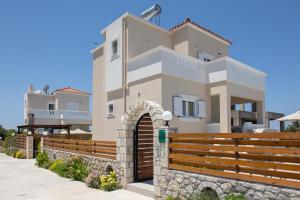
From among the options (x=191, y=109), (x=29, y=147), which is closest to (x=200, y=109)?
(x=191, y=109)

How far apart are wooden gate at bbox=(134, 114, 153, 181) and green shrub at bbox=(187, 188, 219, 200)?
3.47 m

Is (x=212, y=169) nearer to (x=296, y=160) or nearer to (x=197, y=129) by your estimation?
(x=296, y=160)

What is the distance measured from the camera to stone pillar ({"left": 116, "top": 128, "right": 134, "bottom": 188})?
10.6 metres

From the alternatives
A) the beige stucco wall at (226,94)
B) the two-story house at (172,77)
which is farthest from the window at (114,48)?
the beige stucco wall at (226,94)

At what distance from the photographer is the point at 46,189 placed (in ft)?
36.7

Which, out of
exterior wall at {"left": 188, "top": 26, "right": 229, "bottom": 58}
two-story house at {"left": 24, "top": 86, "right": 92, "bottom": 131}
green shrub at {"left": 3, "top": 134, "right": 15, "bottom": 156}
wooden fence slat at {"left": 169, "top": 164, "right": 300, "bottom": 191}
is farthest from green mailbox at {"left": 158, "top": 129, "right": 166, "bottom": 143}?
two-story house at {"left": 24, "top": 86, "right": 92, "bottom": 131}

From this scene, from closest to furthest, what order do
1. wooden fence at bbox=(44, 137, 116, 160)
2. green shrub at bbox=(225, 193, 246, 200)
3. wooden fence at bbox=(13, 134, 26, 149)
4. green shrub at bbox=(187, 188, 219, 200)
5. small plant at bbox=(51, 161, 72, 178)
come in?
green shrub at bbox=(225, 193, 246, 200), green shrub at bbox=(187, 188, 219, 200), wooden fence at bbox=(44, 137, 116, 160), small plant at bbox=(51, 161, 72, 178), wooden fence at bbox=(13, 134, 26, 149)

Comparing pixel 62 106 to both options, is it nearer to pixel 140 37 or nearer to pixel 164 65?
pixel 140 37

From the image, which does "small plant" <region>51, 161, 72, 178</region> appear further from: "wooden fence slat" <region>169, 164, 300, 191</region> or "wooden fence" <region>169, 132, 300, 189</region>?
"wooden fence slat" <region>169, 164, 300, 191</region>

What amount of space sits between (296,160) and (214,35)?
1689 cm

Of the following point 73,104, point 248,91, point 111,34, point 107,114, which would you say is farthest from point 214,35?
point 73,104

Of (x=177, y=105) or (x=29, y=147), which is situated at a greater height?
(x=177, y=105)

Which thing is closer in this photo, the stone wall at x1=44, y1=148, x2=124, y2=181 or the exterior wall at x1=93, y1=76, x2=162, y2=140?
the stone wall at x1=44, y1=148, x2=124, y2=181

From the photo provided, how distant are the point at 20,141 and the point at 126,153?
61.1 ft
